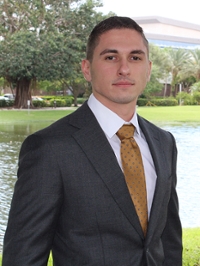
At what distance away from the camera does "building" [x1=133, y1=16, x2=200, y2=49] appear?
181ft

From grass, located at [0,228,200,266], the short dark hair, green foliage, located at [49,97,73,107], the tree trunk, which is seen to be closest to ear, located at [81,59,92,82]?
the short dark hair

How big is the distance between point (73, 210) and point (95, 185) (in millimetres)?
87

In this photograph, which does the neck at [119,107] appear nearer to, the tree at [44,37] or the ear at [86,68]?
the ear at [86,68]

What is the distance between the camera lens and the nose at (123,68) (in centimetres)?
147

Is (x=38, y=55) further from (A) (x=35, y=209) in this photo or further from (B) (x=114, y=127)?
(A) (x=35, y=209)

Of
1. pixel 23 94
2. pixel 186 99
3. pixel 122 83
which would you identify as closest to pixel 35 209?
pixel 122 83

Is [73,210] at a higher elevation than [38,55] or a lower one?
lower

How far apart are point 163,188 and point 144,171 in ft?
0.25

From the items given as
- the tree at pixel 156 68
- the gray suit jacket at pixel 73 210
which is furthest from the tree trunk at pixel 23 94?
the gray suit jacket at pixel 73 210

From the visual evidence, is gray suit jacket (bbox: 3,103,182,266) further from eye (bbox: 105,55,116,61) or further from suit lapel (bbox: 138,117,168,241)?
eye (bbox: 105,55,116,61)

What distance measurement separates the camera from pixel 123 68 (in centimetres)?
147

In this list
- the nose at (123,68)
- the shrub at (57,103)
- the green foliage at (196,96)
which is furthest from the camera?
the green foliage at (196,96)

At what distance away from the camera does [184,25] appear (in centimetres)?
6234

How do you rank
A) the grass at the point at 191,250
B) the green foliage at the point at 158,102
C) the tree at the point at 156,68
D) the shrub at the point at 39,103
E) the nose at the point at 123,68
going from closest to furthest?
the nose at the point at 123,68
the grass at the point at 191,250
the shrub at the point at 39,103
the green foliage at the point at 158,102
the tree at the point at 156,68
